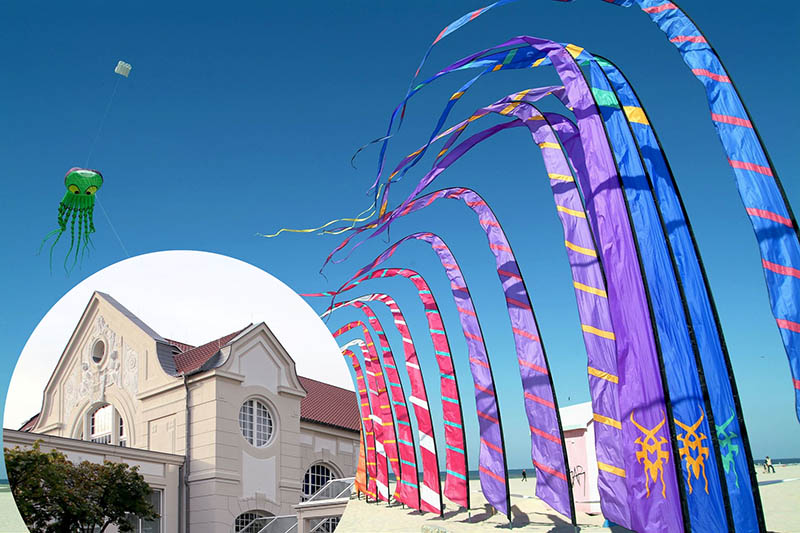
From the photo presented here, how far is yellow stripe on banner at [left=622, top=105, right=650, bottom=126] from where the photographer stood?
7450 mm

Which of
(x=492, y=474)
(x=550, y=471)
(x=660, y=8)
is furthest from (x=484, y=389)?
(x=660, y=8)

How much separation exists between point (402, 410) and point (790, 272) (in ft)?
35.9

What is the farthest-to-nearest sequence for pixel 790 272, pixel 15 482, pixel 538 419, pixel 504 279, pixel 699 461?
1. pixel 504 279
2. pixel 538 419
3. pixel 15 482
4. pixel 699 461
5. pixel 790 272

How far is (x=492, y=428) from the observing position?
12.4 metres

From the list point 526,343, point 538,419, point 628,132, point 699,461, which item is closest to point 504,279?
point 526,343

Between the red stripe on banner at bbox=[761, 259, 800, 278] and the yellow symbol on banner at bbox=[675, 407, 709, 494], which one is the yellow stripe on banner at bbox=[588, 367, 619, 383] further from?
the red stripe on banner at bbox=[761, 259, 800, 278]

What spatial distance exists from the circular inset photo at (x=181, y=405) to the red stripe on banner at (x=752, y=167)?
4482 millimetres

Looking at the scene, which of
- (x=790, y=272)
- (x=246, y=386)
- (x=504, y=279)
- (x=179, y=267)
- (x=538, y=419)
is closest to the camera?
(x=790, y=272)

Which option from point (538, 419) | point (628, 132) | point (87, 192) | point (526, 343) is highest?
point (87, 192)

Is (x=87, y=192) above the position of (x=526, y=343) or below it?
above

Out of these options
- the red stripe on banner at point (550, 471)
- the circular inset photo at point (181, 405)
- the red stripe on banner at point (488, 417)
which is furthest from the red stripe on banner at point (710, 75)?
the red stripe on banner at point (488, 417)

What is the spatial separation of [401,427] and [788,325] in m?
10.9

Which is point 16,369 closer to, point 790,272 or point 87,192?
point 87,192

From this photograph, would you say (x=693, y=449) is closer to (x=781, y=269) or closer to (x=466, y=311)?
(x=781, y=269)
